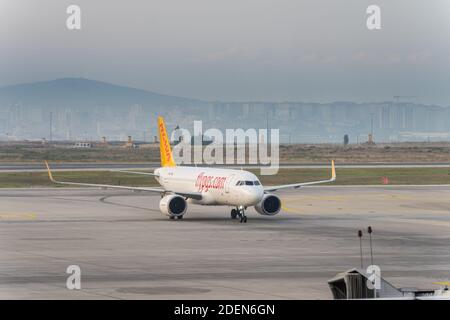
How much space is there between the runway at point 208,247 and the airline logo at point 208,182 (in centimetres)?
240

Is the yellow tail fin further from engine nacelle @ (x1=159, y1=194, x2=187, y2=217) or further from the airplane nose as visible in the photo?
the airplane nose

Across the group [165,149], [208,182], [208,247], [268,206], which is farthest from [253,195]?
[165,149]

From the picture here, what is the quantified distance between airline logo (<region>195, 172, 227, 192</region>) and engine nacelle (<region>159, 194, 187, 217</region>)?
1790 millimetres

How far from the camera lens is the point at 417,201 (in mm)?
85000

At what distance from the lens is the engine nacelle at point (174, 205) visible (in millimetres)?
64438

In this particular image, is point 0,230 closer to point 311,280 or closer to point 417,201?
point 311,280

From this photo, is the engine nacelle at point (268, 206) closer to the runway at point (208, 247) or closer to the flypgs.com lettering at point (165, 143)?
the runway at point (208, 247)

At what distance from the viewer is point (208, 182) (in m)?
64.9

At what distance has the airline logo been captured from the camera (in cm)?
6328

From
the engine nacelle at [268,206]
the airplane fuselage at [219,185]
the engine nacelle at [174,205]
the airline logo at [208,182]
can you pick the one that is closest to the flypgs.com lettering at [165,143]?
the airplane fuselage at [219,185]

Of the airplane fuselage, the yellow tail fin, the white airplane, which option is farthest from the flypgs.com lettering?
the white airplane
